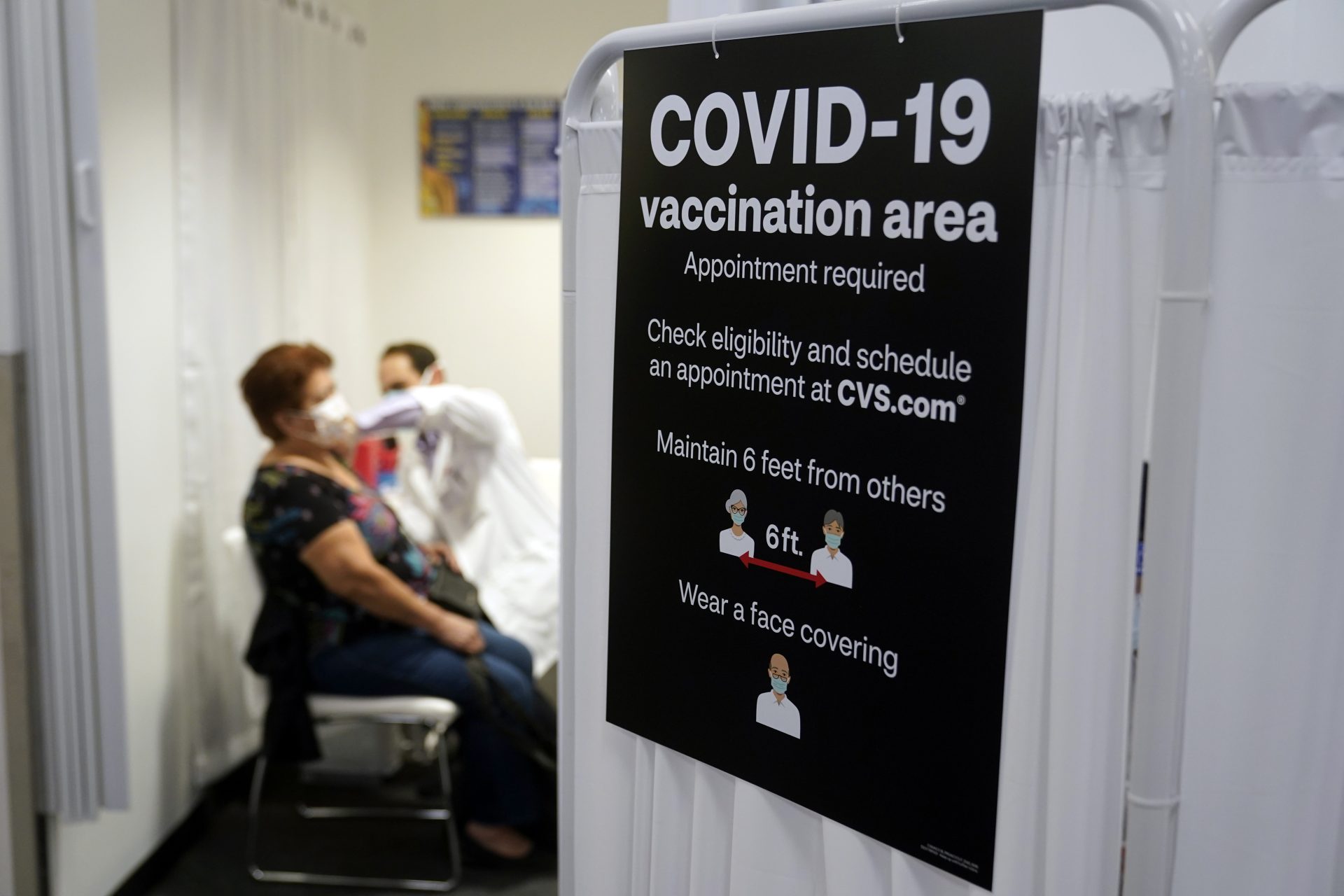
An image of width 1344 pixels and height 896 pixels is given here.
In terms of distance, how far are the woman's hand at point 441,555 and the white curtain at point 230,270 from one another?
1.52 feet

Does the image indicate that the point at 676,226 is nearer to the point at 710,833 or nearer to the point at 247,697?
the point at 710,833

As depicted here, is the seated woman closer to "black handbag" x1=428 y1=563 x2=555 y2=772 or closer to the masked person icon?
"black handbag" x1=428 y1=563 x2=555 y2=772

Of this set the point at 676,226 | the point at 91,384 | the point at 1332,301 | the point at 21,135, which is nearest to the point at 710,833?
the point at 676,226

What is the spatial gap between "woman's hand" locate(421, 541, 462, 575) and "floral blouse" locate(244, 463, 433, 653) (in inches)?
6.6

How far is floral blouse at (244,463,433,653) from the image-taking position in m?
2.69

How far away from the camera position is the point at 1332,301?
87 centimetres

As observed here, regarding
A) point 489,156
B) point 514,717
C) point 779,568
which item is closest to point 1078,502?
point 779,568

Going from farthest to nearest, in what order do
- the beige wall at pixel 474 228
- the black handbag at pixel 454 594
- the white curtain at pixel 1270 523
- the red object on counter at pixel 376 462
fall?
the beige wall at pixel 474 228 < the red object on counter at pixel 376 462 < the black handbag at pixel 454 594 < the white curtain at pixel 1270 523

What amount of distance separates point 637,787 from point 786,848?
0.67 feet

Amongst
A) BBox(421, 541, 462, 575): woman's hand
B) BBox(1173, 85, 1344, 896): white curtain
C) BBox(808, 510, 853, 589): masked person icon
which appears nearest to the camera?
BBox(1173, 85, 1344, 896): white curtain

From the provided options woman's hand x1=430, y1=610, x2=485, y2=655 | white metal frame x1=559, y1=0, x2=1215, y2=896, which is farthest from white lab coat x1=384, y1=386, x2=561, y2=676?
white metal frame x1=559, y1=0, x2=1215, y2=896

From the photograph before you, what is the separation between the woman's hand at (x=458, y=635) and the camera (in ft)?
9.27

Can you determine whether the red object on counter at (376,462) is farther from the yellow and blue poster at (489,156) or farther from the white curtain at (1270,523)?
the white curtain at (1270,523)

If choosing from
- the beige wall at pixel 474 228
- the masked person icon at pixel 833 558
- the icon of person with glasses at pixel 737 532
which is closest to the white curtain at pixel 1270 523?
the masked person icon at pixel 833 558
